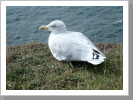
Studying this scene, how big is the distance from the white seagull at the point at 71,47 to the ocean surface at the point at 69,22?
1.07m

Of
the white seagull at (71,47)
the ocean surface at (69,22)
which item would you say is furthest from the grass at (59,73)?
the ocean surface at (69,22)

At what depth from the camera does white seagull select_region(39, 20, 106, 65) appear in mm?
5110

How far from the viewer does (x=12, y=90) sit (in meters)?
4.64

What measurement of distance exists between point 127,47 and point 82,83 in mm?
1153

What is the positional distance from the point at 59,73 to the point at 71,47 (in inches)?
23.8

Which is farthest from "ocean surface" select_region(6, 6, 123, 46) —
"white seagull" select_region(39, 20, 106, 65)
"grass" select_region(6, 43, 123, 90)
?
"white seagull" select_region(39, 20, 106, 65)

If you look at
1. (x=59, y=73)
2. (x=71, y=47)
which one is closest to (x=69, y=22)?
(x=71, y=47)

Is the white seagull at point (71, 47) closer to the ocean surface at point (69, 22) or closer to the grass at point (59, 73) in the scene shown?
the grass at point (59, 73)

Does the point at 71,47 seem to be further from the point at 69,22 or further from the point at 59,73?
the point at 69,22

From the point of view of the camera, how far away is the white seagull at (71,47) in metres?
5.11

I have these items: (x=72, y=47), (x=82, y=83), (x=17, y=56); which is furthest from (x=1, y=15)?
(x=82, y=83)

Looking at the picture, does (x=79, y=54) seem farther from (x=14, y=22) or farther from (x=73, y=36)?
(x=14, y=22)

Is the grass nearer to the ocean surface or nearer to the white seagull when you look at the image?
the white seagull

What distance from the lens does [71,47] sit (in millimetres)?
5352
